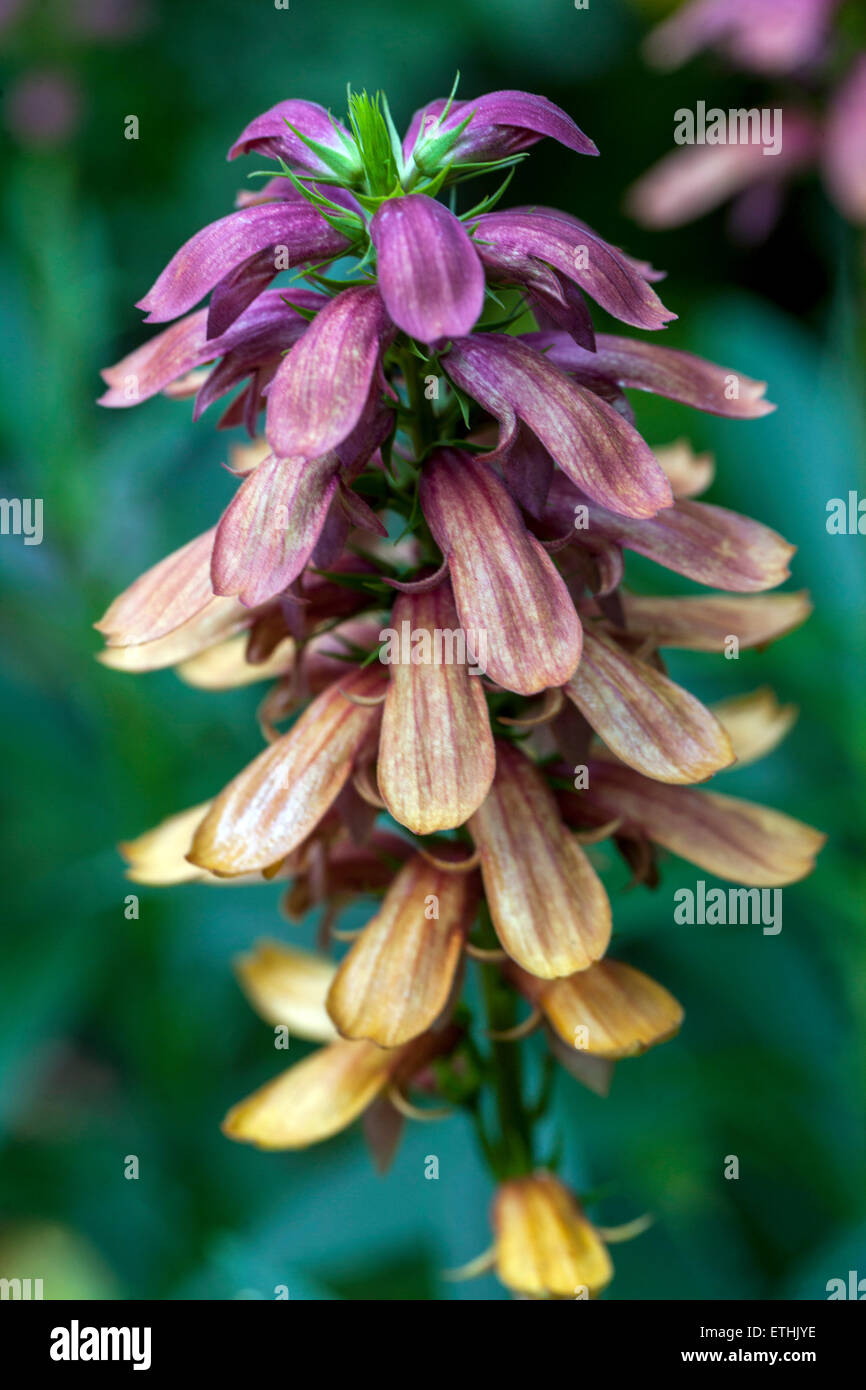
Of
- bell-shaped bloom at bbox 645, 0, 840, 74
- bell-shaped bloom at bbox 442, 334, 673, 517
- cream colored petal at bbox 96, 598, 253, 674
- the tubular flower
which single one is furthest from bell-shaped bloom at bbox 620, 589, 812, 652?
bell-shaped bloom at bbox 645, 0, 840, 74

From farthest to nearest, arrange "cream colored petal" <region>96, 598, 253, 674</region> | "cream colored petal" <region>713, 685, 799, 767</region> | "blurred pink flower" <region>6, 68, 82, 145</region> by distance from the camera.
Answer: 1. "blurred pink flower" <region>6, 68, 82, 145</region>
2. "cream colored petal" <region>713, 685, 799, 767</region>
3. "cream colored petal" <region>96, 598, 253, 674</region>

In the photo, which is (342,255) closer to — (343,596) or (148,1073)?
(343,596)

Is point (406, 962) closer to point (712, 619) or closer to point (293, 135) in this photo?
point (712, 619)

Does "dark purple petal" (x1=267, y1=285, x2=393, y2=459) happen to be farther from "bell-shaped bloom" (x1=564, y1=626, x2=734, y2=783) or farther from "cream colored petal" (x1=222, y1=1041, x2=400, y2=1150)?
"cream colored petal" (x1=222, y1=1041, x2=400, y2=1150)

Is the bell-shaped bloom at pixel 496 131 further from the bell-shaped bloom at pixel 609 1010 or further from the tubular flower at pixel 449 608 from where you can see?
the bell-shaped bloom at pixel 609 1010
